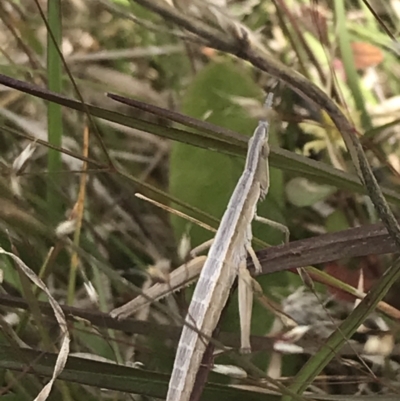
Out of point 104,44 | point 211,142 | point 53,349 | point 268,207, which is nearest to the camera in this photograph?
point 211,142

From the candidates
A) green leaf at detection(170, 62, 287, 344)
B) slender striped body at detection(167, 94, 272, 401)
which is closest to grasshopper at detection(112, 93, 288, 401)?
slender striped body at detection(167, 94, 272, 401)

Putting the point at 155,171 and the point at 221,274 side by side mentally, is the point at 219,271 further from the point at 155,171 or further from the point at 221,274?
the point at 155,171

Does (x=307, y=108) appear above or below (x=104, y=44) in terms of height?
below

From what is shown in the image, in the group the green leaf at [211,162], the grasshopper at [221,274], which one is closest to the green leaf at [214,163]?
the green leaf at [211,162]

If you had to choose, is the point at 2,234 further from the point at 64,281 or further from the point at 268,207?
the point at 268,207

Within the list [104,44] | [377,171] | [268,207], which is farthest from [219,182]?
[104,44]

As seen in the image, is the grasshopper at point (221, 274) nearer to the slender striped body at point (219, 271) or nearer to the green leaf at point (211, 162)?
the slender striped body at point (219, 271)
